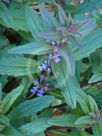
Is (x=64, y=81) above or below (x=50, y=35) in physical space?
below

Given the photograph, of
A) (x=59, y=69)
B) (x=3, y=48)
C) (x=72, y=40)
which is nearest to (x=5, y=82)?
(x=3, y=48)

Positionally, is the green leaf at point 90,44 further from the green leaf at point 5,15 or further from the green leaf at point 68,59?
the green leaf at point 5,15

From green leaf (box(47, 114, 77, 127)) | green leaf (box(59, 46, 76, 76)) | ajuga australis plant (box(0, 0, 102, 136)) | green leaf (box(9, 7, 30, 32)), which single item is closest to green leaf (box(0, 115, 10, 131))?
ajuga australis plant (box(0, 0, 102, 136))

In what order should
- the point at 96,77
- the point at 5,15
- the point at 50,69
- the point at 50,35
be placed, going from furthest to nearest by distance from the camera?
the point at 5,15 < the point at 96,77 < the point at 50,69 < the point at 50,35

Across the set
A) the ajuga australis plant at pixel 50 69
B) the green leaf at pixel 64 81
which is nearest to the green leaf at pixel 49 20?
the ajuga australis plant at pixel 50 69

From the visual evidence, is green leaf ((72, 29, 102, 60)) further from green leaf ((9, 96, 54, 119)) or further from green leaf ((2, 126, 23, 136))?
green leaf ((2, 126, 23, 136))

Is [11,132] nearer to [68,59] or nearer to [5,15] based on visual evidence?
[68,59]

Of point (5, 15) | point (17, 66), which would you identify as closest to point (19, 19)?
point (5, 15)
